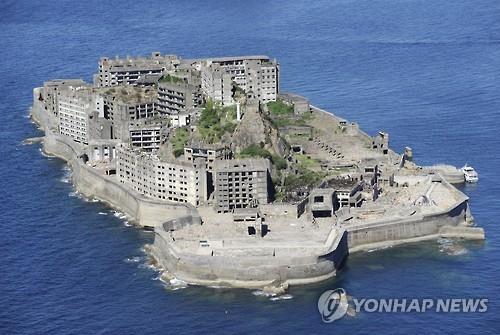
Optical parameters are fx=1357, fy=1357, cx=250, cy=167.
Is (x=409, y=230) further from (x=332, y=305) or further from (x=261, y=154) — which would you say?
(x=261, y=154)

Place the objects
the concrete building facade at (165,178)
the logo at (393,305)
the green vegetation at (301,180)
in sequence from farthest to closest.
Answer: the green vegetation at (301,180)
the concrete building facade at (165,178)
the logo at (393,305)

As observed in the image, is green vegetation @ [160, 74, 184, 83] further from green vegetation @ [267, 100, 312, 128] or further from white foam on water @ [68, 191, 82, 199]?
white foam on water @ [68, 191, 82, 199]

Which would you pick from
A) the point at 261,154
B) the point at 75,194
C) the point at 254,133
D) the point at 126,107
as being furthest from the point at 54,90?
the point at 261,154

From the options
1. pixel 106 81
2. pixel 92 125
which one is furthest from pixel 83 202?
pixel 106 81

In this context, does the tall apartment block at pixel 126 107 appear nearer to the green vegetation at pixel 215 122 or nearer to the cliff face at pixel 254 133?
the green vegetation at pixel 215 122

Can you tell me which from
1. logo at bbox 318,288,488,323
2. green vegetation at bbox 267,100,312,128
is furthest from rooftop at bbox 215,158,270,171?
logo at bbox 318,288,488,323

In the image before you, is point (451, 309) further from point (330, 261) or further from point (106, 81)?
point (106, 81)

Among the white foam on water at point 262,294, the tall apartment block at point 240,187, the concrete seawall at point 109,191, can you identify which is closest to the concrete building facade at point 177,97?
the concrete seawall at point 109,191
